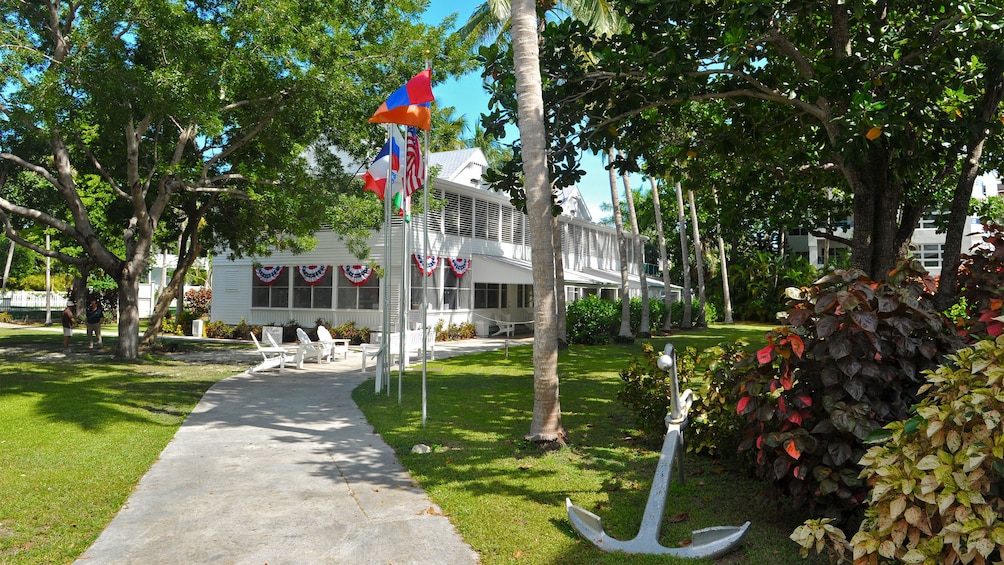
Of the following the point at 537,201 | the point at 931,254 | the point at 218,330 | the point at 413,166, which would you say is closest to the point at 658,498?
the point at 537,201

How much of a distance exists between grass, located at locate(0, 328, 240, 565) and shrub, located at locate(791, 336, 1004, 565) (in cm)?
472

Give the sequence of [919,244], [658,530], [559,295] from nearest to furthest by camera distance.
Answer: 1. [658,530]
2. [559,295]
3. [919,244]

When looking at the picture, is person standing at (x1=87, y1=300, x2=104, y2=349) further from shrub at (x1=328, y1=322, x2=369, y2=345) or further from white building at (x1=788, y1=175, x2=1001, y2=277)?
white building at (x1=788, y1=175, x2=1001, y2=277)

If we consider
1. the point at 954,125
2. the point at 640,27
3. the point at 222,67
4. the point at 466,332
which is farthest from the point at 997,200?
the point at 222,67

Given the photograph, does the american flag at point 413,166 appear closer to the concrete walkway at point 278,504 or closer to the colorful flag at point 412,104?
the colorful flag at point 412,104

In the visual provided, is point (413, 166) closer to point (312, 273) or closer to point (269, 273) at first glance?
point (312, 273)

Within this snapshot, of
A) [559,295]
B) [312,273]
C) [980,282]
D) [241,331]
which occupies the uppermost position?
[312,273]

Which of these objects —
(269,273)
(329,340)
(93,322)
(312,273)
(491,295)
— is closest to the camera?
(329,340)

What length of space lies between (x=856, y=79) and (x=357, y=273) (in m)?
18.2

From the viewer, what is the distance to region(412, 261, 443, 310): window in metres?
22.8

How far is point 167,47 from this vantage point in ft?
41.4

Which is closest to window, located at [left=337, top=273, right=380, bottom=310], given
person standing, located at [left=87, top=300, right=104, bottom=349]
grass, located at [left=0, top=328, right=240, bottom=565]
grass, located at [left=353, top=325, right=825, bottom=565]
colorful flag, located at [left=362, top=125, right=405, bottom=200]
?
person standing, located at [left=87, top=300, right=104, bottom=349]

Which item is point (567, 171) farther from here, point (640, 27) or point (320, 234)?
point (320, 234)

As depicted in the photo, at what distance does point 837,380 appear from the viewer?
404cm
